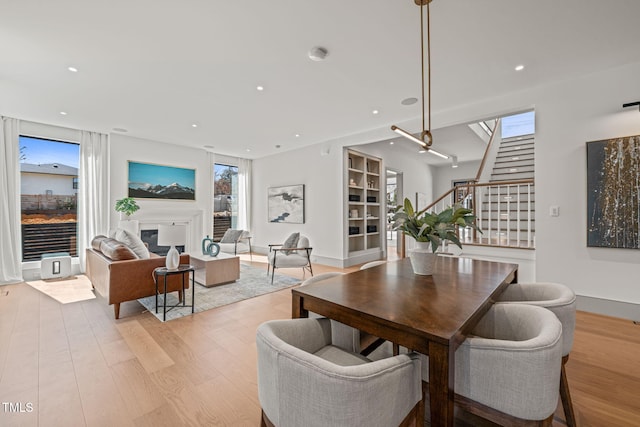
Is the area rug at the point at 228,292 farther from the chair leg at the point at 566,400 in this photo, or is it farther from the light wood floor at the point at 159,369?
the chair leg at the point at 566,400

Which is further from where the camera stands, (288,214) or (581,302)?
(288,214)

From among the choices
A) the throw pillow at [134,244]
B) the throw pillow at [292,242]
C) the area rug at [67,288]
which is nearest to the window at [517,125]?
the throw pillow at [292,242]

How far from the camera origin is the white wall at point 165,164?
18.0ft

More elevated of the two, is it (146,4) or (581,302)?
(146,4)

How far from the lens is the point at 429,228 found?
69.4 inches

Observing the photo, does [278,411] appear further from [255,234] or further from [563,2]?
[255,234]

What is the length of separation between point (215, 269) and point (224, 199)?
3.71m

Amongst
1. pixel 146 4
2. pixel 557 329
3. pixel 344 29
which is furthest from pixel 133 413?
pixel 344 29

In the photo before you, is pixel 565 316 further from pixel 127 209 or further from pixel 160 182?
pixel 160 182

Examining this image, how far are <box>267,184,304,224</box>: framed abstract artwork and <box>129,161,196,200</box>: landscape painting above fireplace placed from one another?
196cm

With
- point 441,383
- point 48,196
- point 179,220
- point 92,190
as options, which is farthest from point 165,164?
point 441,383

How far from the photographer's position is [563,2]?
2020 millimetres

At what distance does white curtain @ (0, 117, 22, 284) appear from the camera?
4340 mm

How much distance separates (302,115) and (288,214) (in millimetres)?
2927
